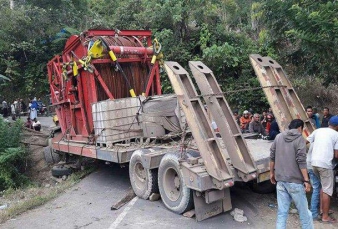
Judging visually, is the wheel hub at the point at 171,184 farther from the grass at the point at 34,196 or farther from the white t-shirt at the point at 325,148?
the grass at the point at 34,196

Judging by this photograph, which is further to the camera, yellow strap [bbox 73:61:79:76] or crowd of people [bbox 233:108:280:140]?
yellow strap [bbox 73:61:79:76]

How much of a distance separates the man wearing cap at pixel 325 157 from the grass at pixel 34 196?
556 centimetres

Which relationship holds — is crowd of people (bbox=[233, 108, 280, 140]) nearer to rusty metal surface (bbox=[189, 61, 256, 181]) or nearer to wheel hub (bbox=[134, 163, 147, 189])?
rusty metal surface (bbox=[189, 61, 256, 181])

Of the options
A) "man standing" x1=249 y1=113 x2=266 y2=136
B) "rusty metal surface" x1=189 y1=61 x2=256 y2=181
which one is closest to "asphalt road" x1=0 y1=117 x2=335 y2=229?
"rusty metal surface" x1=189 y1=61 x2=256 y2=181

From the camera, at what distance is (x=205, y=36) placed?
685 inches

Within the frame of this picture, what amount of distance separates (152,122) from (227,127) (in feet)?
8.08

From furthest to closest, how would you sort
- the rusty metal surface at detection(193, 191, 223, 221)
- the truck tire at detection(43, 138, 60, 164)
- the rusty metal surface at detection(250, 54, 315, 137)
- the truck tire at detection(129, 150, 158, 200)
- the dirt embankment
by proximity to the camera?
1. the truck tire at detection(43, 138, 60, 164)
2. the dirt embankment
3. the truck tire at detection(129, 150, 158, 200)
4. the rusty metal surface at detection(250, 54, 315, 137)
5. the rusty metal surface at detection(193, 191, 223, 221)

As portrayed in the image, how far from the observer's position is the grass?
7.11 meters

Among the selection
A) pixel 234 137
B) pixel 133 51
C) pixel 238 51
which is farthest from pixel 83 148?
pixel 238 51

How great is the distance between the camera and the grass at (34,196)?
7.11 m

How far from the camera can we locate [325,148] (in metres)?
5.14

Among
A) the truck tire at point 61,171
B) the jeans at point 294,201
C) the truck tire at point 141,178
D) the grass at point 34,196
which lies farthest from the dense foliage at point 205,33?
the truck tire at point 61,171

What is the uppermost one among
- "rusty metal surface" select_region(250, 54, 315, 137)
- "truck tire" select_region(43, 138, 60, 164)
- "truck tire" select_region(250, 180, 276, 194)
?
"rusty metal surface" select_region(250, 54, 315, 137)

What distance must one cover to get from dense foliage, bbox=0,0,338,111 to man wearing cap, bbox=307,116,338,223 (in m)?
2.05
